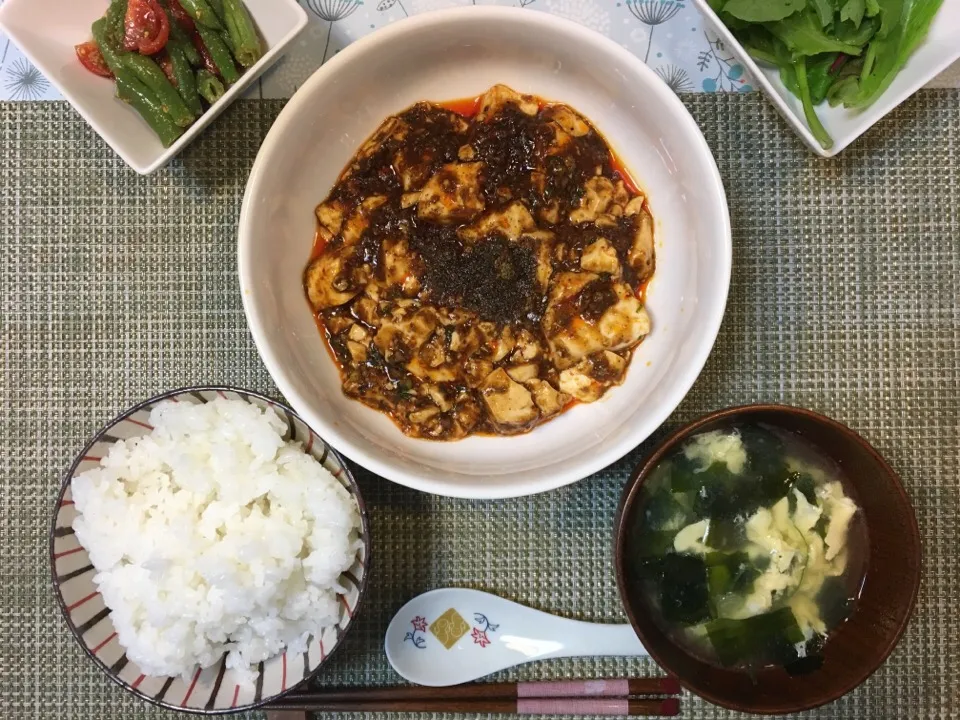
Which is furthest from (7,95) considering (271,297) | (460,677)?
(460,677)

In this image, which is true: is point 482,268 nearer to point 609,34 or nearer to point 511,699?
point 609,34

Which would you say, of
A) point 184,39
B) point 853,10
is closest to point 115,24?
point 184,39

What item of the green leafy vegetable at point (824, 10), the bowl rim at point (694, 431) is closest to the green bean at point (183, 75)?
the bowl rim at point (694, 431)

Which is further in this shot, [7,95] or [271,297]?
[7,95]

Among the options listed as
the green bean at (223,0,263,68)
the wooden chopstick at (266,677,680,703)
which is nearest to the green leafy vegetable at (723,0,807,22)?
the green bean at (223,0,263,68)

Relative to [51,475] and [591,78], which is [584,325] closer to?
[591,78]

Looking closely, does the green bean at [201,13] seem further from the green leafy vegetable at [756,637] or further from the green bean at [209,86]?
the green leafy vegetable at [756,637]
